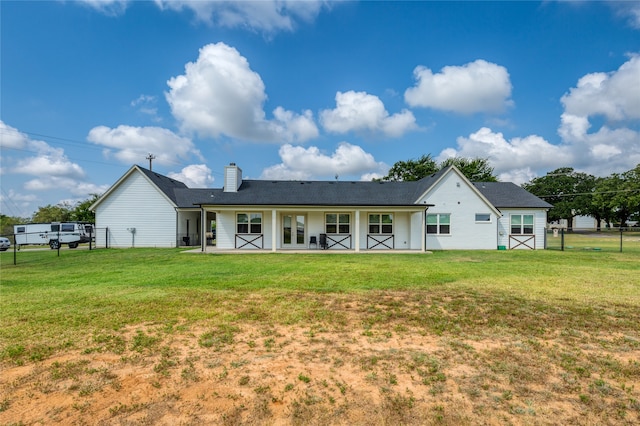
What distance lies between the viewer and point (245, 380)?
317cm

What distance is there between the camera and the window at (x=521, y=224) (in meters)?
20.8

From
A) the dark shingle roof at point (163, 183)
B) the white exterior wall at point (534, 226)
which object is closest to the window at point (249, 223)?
the dark shingle roof at point (163, 183)

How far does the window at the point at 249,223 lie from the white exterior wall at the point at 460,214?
10496 mm

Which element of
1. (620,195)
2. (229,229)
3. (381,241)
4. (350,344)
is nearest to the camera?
(350,344)

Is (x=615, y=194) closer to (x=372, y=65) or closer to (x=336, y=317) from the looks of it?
(x=372, y=65)

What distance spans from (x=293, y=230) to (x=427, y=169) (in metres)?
29.3

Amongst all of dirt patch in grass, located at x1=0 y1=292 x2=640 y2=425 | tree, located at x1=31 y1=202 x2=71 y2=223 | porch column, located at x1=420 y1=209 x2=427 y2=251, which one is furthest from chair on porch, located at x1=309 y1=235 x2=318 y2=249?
tree, located at x1=31 y1=202 x2=71 y2=223

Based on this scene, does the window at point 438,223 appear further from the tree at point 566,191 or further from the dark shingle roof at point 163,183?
the tree at point 566,191

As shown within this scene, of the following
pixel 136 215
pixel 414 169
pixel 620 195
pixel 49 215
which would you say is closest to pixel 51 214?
pixel 49 215

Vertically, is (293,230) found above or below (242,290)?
above

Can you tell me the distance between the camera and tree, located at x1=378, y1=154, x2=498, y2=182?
4244cm

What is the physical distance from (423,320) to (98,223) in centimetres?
2395

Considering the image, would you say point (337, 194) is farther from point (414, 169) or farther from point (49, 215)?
point (49, 215)

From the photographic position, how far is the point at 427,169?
139 feet
